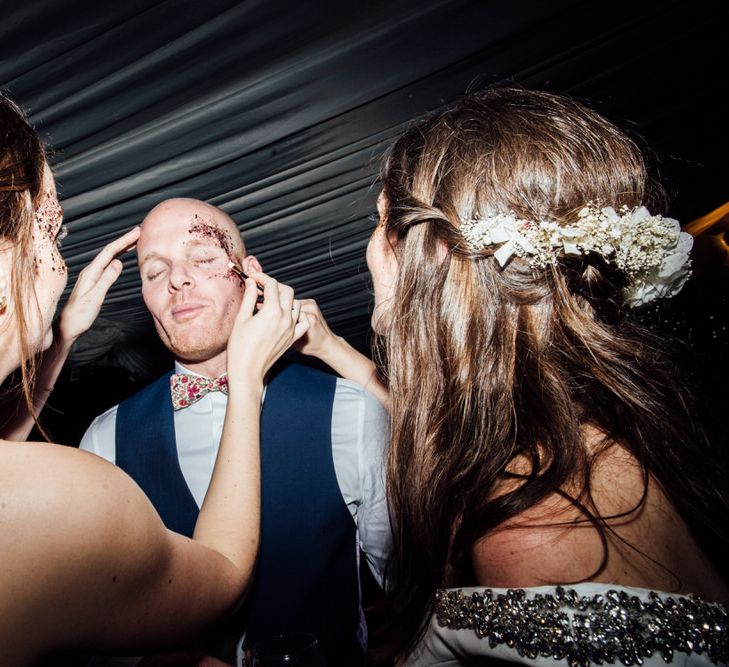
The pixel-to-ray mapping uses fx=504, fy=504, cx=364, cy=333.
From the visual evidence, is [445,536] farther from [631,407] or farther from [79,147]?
[79,147]

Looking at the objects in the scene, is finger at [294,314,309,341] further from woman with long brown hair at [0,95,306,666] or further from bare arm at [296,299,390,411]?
woman with long brown hair at [0,95,306,666]

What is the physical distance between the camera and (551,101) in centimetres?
126

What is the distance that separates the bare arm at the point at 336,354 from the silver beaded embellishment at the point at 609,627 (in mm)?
1111

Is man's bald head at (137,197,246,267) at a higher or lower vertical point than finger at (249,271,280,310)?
higher

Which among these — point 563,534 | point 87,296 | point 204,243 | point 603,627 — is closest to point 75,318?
point 87,296

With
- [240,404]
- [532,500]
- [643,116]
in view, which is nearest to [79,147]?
[240,404]

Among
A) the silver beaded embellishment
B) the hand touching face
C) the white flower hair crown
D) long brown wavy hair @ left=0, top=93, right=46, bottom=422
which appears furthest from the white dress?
the hand touching face

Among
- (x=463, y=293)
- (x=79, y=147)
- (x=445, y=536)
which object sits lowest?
(x=445, y=536)

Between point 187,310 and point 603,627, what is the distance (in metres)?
1.67

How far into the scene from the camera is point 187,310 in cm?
198

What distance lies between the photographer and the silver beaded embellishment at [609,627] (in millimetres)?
944

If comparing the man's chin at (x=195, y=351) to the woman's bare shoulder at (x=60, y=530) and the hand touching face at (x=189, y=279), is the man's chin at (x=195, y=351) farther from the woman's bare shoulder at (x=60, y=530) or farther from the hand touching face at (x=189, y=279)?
the woman's bare shoulder at (x=60, y=530)

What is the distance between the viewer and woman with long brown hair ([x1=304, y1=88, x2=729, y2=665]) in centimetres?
99

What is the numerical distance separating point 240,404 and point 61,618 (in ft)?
2.43
